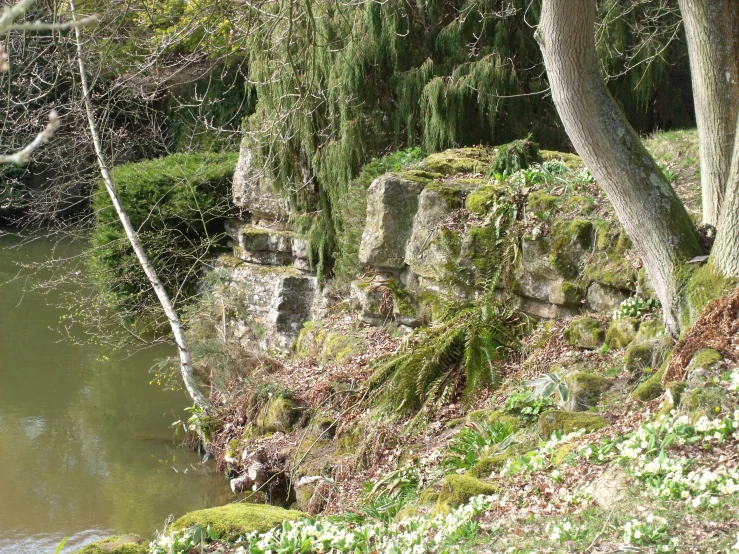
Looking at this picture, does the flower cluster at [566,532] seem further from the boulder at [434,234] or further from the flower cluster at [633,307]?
the boulder at [434,234]

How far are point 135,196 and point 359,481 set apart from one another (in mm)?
7683

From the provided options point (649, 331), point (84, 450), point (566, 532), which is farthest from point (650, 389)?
point (84, 450)

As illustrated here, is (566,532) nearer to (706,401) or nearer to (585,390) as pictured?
(706,401)

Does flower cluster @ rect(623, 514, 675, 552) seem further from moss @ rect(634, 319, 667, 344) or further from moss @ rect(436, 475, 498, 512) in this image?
moss @ rect(634, 319, 667, 344)

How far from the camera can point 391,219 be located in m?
8.09

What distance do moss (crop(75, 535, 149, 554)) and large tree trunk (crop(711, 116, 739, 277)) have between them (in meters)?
3.64

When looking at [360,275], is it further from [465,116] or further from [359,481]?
[359,481]

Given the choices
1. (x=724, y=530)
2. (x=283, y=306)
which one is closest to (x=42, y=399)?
(x=283, y=306)

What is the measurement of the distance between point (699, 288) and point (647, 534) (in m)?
2.16

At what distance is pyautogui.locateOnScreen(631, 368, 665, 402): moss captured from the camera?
4.75m

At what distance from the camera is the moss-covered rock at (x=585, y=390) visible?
526 cm

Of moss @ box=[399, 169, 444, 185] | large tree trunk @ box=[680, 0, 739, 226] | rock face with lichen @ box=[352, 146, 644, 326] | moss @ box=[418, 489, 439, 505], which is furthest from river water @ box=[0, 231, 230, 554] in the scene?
large tree trunk @ box=[680, 0, 739, 226]

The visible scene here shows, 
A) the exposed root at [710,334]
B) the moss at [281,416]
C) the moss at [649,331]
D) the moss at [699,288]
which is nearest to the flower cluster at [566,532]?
the exposed root at [710,334]

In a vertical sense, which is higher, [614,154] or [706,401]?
[614,154]
